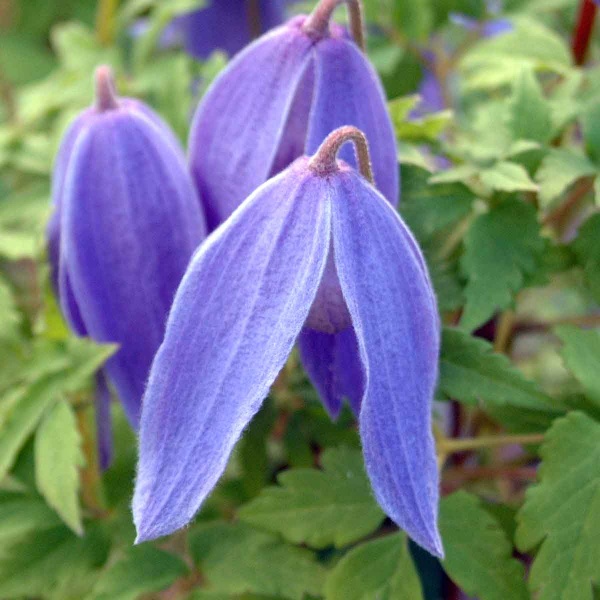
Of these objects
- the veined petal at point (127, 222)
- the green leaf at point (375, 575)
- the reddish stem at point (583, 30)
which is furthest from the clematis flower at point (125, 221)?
the reddish stem at point (583, 30)

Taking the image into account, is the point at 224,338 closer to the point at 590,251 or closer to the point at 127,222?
the point at 127,222

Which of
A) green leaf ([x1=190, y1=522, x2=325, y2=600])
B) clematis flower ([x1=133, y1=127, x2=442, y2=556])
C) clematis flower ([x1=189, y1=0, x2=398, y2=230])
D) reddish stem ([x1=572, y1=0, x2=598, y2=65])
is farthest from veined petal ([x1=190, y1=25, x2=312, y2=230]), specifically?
reddish stem ([x1=572, y1=0, x2=598, y2=65])

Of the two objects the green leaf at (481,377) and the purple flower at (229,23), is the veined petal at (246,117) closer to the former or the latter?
the green leaf at (481,377)

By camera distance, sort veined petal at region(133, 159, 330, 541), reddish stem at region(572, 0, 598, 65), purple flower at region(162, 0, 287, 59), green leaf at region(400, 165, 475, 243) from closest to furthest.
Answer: veined petal at region(133, 159, 330, 541) → green leaf at region(400, 165, 475, 243) → reddish stem at region(572, 0, 598, 65) → purple flower at region(162, 0, 287, 59)

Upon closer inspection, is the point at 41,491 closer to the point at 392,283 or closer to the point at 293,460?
the point at 293,460

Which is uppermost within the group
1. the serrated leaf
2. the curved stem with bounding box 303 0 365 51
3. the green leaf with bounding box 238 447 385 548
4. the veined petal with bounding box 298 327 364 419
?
the curved stem with bounding box 303 0 365 51

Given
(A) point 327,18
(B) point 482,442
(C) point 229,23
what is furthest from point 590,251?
(C) point 229,23

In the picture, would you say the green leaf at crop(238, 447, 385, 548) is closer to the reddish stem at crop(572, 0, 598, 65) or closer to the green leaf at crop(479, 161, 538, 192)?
the green leaf at crop(479, 161, 538, 192)
